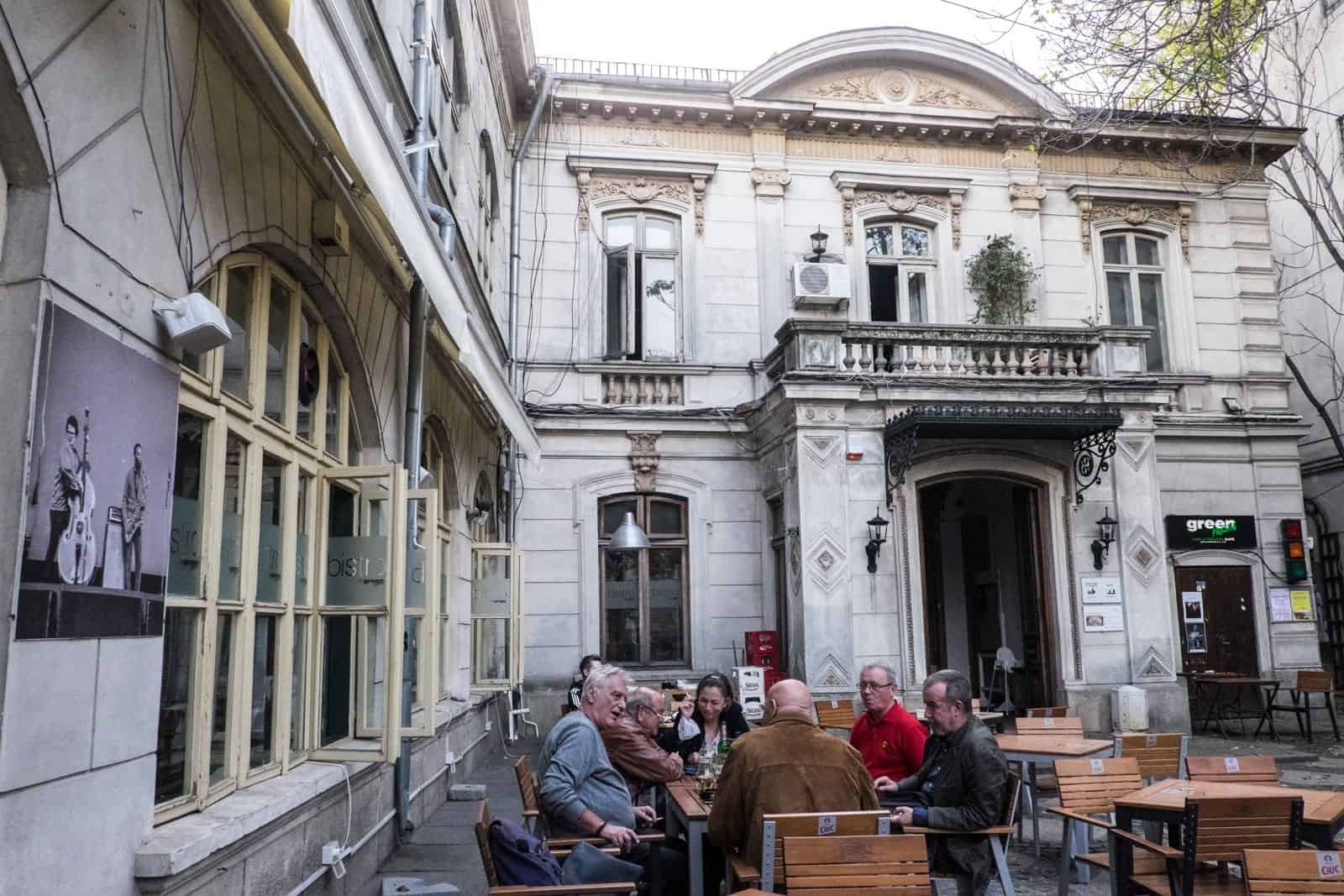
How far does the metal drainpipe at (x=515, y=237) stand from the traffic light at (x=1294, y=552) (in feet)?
38.9

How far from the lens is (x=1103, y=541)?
13.4m

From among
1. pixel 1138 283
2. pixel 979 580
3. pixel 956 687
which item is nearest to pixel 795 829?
pixel 956 687

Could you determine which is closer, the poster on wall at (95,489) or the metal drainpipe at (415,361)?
the poster on wall at (95,489)

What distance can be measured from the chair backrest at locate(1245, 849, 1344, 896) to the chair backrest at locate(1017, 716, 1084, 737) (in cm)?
484

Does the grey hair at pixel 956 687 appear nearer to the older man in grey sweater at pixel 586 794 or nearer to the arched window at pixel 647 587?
the older man in grey sweater at pixel 586 794

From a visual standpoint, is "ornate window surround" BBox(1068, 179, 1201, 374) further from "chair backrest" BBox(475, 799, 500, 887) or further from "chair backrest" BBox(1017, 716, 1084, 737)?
"chair backrest" BBox(475, 799, 500, 887)

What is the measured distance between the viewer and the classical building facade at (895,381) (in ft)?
43.2

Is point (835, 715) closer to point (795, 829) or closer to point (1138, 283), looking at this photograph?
point (795, 829)

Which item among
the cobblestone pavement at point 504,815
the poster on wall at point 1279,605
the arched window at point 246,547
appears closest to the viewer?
the arched window at point 246,547

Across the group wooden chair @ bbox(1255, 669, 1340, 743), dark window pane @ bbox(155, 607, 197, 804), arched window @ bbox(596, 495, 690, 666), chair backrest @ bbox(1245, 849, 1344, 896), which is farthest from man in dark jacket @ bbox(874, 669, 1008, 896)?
wooden chair @ bbox(1255, 669, 1340, 743)

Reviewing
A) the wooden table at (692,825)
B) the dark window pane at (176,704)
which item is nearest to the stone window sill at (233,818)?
the dark window pane at (176,704)

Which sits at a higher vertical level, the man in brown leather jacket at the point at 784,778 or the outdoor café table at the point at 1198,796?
the man in brown leather jacket at the point at 784,778

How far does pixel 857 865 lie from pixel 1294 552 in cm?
1471

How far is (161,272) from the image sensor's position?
12.3 ft
